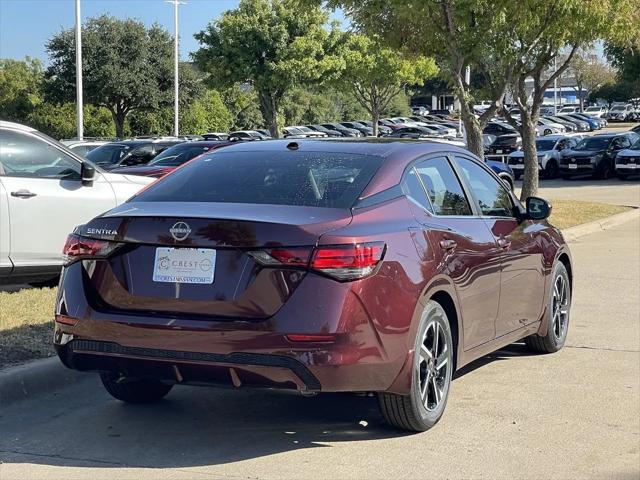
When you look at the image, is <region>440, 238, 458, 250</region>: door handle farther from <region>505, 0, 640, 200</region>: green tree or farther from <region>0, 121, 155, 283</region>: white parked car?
<region>505, 0, 640, 200</region>: green tree

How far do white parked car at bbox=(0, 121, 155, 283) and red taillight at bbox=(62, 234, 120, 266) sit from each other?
399cm

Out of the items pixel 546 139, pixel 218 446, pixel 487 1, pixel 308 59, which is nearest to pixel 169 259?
pixel 218 446

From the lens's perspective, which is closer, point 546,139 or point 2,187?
point 2,187

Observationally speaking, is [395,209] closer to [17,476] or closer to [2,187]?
[17,476]

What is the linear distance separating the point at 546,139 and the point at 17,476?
33.2 m

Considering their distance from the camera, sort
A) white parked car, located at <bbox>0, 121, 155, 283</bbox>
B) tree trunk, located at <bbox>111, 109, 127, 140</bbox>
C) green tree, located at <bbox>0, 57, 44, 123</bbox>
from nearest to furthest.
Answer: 1. white parked car, located at <bbox>0, 121, 155, 283</bbox>
2. tree trunk, located at <bbox>111, 109, 127, 140</bbox>
3. green tree, located at <bbox>0, 57, 44, 123</bbox>

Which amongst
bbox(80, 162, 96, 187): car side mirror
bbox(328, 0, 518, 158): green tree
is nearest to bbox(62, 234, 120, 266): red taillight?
bbox(80, 162, 96, 187): car side mirror

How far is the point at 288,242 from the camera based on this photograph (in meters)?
4.64

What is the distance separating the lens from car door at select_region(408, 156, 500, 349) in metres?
5.54

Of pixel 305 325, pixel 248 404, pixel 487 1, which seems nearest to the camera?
pixel 305 325

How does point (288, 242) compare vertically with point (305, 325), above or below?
above

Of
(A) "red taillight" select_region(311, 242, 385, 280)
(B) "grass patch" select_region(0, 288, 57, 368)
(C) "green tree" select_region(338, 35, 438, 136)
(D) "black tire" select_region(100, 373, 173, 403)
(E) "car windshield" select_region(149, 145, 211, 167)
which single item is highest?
(C) "green tree" select_region(338, 35, 438, 136)

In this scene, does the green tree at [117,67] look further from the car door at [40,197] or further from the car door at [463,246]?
the car door at [463,246]

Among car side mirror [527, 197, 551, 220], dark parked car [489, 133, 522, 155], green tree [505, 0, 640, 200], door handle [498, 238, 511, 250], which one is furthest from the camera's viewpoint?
dark parked car [489, 133, 522, 155]
